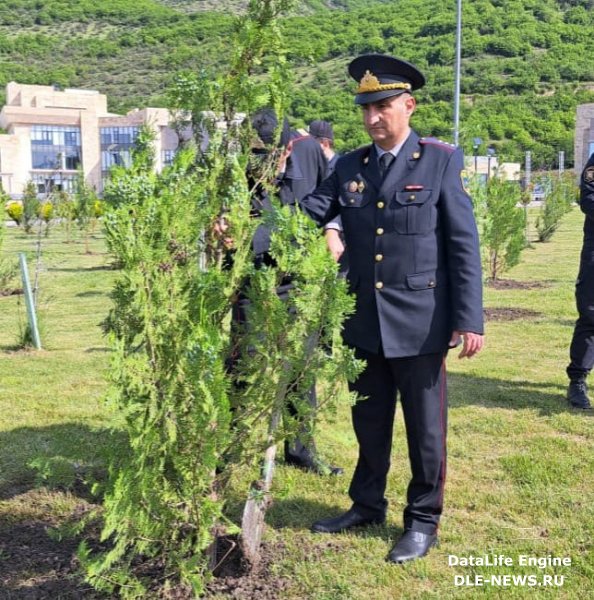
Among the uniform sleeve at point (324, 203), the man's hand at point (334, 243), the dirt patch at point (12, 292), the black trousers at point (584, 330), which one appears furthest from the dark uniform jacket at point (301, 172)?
the dirt patch at point (12, 292)

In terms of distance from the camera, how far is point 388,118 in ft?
9.36

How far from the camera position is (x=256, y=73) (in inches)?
108

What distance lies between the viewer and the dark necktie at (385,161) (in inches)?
117

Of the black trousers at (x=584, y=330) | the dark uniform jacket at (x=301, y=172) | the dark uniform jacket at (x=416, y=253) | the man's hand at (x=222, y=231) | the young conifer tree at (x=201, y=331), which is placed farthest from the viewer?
the black trousers at (x=584, y=330)

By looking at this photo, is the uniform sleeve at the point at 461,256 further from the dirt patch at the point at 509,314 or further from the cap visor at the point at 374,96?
the dirt patch at the point at 509,314

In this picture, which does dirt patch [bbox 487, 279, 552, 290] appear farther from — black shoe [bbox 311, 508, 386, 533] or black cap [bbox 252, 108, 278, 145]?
black cap [bbox 252, 108, 278, 145]

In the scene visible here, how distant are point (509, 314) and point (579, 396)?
381cm

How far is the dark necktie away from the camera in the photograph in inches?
117

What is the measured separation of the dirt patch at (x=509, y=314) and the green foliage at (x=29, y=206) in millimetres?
14409

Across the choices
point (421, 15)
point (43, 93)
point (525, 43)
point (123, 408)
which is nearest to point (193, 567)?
point (123, 408)

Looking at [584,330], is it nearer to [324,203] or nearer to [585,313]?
[585,313]

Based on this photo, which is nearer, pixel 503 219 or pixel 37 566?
pixel 37 566

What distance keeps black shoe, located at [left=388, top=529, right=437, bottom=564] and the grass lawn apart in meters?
0.04

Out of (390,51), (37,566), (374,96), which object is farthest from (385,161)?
(390,51)
